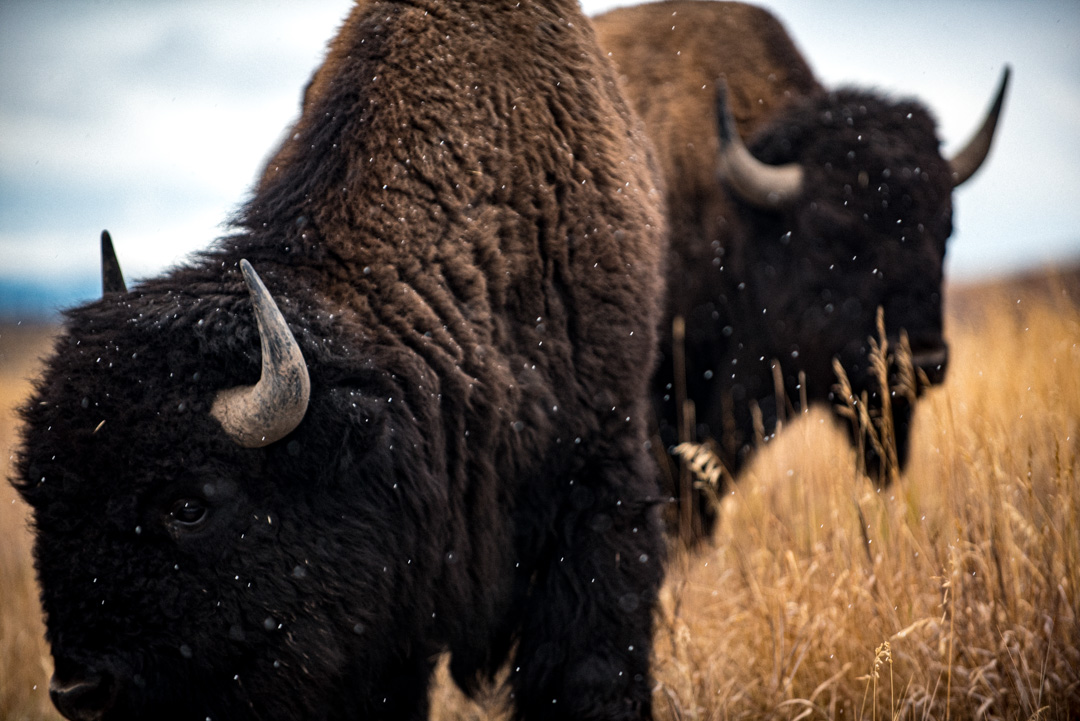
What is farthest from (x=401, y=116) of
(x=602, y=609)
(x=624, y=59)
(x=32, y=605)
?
(x=32, y=605)

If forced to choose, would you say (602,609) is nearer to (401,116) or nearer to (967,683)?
(967,683)

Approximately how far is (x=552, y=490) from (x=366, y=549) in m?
0.65

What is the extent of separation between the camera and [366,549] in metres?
2.05

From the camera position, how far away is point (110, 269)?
2.29 meters

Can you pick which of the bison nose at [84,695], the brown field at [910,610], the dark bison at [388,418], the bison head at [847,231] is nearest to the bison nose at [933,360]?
the bison head at [847,231]

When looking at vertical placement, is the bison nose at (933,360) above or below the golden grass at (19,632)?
above

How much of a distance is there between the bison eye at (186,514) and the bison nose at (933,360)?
3019 mm

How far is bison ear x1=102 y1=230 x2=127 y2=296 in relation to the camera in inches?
90.2

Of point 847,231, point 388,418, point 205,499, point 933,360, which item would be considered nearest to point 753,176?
point 847,231

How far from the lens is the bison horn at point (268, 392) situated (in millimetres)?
1765

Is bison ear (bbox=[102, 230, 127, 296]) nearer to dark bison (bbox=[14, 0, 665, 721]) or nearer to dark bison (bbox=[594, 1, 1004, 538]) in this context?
dark bison (bbox=[14, 0, 665, 721])

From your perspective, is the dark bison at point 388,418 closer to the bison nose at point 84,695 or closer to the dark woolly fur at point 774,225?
the bison nose at point 84,695

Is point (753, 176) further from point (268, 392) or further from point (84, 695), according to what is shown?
point (84, 695)

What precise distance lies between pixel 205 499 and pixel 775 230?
3.22 meters
